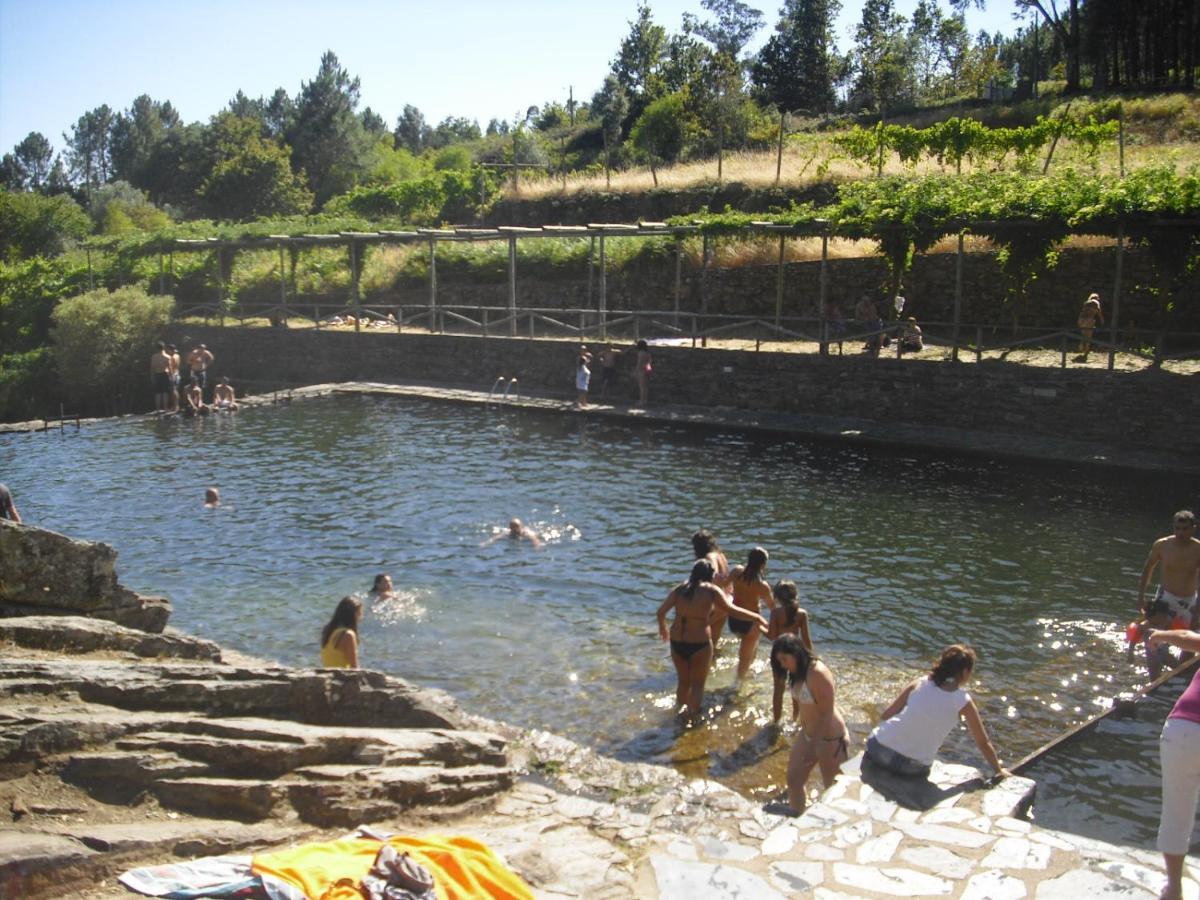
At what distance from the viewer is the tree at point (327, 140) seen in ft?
233

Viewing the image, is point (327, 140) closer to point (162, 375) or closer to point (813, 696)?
point (162, 375)

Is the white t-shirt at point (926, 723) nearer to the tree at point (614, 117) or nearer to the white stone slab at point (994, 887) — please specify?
the white stone slab at point (994, 887)

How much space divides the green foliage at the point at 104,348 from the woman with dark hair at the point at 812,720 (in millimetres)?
29693

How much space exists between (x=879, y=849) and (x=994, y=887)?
0.60 meters

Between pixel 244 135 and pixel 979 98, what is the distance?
47.0 metres

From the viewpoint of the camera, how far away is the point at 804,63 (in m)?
A: 54.3

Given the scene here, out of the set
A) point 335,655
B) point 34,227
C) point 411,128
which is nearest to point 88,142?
point 411,128

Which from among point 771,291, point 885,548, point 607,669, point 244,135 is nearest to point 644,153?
point 771,291

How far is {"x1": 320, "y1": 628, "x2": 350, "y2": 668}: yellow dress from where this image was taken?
8.62 meters

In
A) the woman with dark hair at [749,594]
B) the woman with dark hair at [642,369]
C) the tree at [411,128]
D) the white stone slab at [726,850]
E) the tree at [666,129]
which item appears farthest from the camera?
the tree at [411,128]

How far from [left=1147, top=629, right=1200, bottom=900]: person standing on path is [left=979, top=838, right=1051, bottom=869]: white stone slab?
55cm

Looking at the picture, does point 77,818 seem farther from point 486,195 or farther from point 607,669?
point 486,195

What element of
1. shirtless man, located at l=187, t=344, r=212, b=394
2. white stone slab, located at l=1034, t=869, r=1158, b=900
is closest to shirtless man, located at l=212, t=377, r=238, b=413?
shirtless man, located at l=187, t=344, r=212, b=394

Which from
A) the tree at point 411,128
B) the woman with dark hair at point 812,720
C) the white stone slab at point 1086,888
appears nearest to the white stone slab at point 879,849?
the white stone slab at point 1086,888
